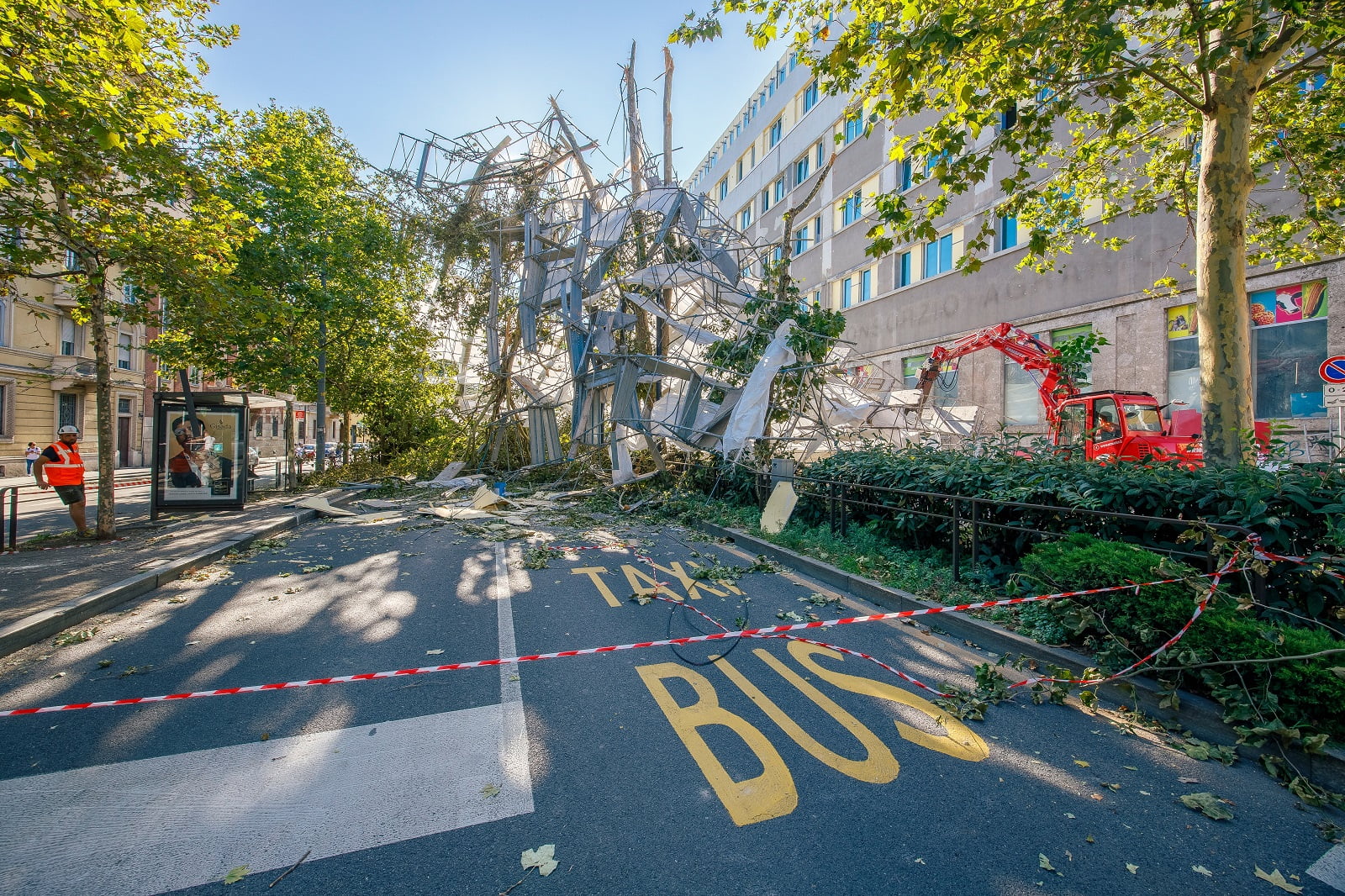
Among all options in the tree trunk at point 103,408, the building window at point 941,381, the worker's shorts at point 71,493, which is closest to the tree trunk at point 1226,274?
the building window at point 941,381

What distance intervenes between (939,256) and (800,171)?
1172 centimetres

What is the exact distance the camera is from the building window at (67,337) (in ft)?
88.1

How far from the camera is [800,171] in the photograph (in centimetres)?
3159

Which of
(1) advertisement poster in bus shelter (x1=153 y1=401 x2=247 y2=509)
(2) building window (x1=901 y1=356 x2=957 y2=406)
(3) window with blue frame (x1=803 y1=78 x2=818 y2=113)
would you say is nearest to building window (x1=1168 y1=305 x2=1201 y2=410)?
(2) building window (x1=901 y1=356 x2=957 y2=406)

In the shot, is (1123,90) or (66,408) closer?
(1123,90)

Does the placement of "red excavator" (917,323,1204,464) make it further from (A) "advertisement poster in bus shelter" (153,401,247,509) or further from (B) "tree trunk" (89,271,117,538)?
(A) "advertisement poster in bus shelter" (153,401,247,509)

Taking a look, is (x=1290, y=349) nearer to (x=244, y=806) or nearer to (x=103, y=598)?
(x=244, y=806)

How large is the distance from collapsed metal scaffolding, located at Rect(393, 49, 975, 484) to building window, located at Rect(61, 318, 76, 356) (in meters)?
18.3

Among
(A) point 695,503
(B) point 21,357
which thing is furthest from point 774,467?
(B) point 21,357

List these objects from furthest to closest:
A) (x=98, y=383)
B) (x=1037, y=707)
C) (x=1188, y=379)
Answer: (x=1188, y=379), (x=98, y=383), (x=1037, y=707)

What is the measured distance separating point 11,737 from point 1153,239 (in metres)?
22.7

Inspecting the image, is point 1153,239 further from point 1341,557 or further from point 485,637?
point 485,637

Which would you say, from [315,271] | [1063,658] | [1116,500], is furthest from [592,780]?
[315,271]

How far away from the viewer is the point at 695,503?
12617mm
